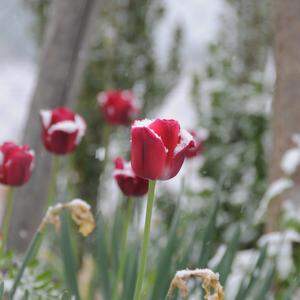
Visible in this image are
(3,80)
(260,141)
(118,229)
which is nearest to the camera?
(118,229)

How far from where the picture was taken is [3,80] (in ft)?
35.0

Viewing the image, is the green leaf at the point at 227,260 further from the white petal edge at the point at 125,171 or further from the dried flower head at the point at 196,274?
the dried flower head at the point at 196,274

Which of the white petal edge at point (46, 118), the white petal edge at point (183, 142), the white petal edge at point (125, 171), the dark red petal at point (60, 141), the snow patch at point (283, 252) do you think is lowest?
the snow patch at point (283, 252)

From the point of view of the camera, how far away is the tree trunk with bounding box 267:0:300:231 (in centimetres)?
215

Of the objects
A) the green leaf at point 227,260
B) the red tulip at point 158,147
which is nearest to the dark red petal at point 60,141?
the green leaf at point 227,260

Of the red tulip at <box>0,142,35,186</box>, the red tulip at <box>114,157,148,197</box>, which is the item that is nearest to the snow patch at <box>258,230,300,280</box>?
the red tulip at <box>114,157,148,197</box>

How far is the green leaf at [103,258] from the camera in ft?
3.80

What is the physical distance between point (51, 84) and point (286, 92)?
77cm

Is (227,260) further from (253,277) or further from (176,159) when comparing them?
(176,159)

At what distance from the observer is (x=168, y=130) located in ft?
2.41

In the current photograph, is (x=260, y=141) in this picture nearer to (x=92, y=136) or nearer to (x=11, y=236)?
(x=11, y=236)

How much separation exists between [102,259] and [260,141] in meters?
2.08

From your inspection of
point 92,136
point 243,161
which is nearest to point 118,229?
point 243,161

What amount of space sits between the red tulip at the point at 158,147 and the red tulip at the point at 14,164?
0.35 meters
